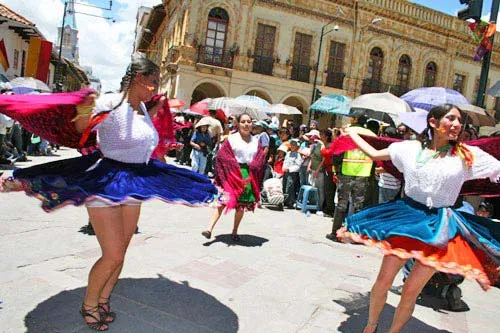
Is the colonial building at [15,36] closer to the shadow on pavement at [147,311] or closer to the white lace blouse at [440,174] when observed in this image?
the shadow on pavement at [147,311]

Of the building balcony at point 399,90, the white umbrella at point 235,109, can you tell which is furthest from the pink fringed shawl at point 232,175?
the building balcony at point 399,90

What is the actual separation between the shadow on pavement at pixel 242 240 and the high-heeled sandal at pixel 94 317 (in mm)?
2628

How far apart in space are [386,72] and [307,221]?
21.4m

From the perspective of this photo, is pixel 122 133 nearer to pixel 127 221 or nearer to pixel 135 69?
pixel 135 69

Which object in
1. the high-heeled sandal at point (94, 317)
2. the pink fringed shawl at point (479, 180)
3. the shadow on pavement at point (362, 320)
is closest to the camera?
the high-heeled sandal at point (94, 317)

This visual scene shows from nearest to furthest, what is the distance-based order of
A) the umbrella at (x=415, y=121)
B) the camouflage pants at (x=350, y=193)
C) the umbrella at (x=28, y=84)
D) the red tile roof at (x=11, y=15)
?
the umbrella at (x=415, y=121), the camouflage pants at (x=350, y=193), the umbrella at (x=28, y=84), the red tile roof at (x=11, y=15)

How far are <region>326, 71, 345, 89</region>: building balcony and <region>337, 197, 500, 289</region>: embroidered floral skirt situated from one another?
77.7ft

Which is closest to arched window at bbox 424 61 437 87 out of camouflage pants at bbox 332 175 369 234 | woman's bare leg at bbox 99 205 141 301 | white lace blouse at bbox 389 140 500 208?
camouflage pants at bbox 332 175 369 234

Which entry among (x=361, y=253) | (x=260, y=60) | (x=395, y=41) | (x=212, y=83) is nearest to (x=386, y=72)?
(x=395, y=41)

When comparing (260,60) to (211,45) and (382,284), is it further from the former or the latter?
(382,284)

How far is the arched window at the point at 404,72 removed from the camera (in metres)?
28.2

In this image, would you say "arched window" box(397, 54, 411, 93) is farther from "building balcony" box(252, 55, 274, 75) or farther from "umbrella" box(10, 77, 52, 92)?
"umbrella" box(10, 77, 52, 92)

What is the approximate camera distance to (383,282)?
10.8 feet

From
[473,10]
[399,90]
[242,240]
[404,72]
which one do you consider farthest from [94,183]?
[404,72]
